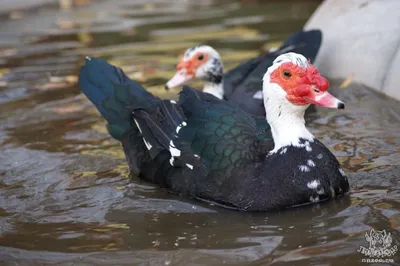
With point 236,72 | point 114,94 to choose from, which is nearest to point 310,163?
point 114,94

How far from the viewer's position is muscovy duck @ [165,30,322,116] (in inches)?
258

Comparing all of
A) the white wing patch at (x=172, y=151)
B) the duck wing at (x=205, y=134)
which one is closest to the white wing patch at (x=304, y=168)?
the duck wing at (x=205, y=134)

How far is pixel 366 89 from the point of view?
6961mm

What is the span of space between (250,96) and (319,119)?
1.98 feet

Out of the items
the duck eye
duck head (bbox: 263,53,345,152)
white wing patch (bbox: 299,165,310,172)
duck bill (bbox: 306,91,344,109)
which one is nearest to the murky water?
white wing patch (bbox: 299,165,310,172)

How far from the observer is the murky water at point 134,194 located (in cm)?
395

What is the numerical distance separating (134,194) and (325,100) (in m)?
1.37

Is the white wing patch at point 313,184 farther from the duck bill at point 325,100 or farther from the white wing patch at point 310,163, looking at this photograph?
the duck bill at point 325,100

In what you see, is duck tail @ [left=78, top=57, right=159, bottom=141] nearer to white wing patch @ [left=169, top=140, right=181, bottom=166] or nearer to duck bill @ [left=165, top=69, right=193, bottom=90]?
white wing patch @ [left=169, top=140, right=181, bottom=166]

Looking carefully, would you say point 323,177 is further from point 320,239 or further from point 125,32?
point 125,32

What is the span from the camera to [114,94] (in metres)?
5.48

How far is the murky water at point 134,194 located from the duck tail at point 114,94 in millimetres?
324

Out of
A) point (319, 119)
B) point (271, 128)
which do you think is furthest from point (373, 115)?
point (271, 128)

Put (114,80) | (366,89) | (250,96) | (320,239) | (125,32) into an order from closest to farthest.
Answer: (320,239) → (114,80) → (250,96) → (366,89) → (125,32)
